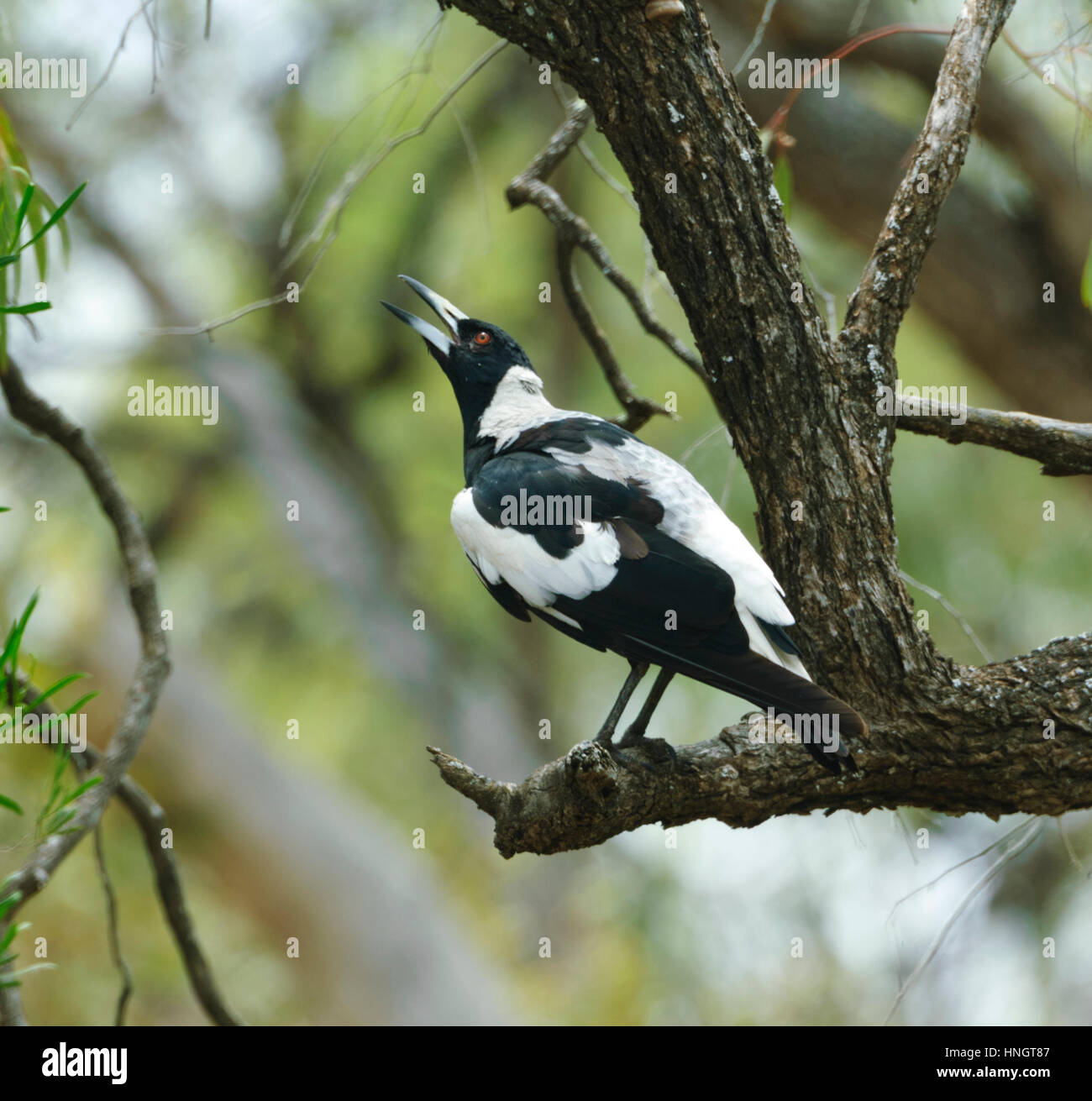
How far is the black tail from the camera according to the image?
146 centimetres

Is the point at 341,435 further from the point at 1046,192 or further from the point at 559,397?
the point at 1046,192

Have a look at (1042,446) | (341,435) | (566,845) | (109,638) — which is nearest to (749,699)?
(566,845)

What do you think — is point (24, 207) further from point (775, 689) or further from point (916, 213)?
point (916, 213)

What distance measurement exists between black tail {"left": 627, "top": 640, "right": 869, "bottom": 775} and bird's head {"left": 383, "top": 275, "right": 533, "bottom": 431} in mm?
760

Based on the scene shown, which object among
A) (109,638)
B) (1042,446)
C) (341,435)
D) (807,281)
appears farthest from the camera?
(341,435)

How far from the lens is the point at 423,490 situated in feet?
Result: 21.9

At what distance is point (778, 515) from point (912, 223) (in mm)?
522

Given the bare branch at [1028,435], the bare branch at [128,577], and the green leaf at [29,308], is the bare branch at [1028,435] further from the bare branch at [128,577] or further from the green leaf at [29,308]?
the bare branch at [128,577]

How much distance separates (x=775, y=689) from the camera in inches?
58.7

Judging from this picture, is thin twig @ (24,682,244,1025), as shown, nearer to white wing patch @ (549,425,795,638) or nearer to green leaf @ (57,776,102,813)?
green leaf @ (57,776,102,813)

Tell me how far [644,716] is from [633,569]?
0.28 metres

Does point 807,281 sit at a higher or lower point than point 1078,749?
higher

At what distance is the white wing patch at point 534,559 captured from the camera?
5.63 feet

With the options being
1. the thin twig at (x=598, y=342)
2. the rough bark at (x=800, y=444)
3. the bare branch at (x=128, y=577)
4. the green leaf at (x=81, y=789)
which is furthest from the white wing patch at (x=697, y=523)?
the bare branch at (x=128, y=577)
